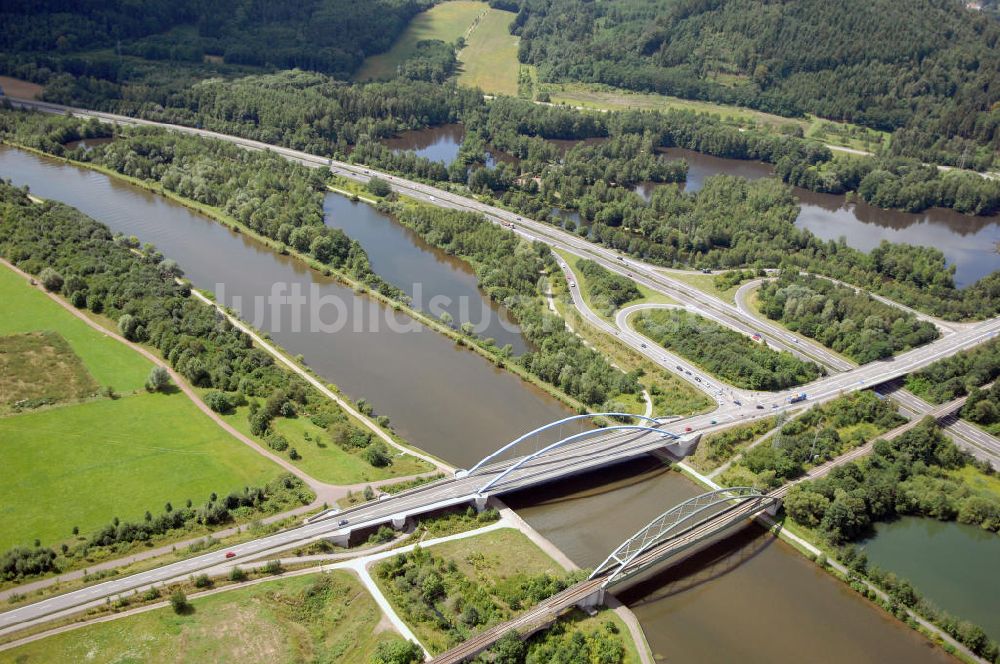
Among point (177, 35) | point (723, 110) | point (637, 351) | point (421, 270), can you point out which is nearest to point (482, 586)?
point (637, 351)

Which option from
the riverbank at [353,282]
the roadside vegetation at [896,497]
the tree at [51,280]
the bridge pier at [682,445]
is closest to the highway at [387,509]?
the bridge pier at [682,445]

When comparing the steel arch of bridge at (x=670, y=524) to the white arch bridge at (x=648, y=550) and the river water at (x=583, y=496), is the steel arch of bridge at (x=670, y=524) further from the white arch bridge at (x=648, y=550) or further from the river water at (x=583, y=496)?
the river water at (x=583, y=496)

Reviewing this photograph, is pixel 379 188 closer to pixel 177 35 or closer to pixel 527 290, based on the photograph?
pixel 527 290

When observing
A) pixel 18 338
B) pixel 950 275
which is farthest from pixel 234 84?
pixel 950 275

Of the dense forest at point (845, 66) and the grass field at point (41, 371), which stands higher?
the dense forest at point (845, 66)

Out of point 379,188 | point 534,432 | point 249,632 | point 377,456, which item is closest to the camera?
point 249,632

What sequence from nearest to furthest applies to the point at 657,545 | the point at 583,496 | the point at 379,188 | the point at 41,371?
1. the point at 657,545
2. the point at 583,496
3. the point at 41,371
4. the point at 379,188
